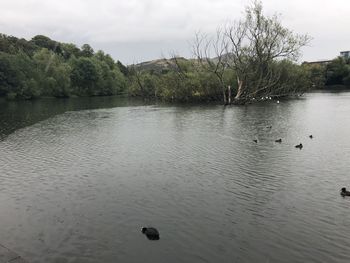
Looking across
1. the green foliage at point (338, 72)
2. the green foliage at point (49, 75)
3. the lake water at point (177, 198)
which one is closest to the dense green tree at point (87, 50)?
the green foliage at point (49, 75)

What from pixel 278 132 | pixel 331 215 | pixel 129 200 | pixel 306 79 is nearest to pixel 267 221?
pixel 331 215

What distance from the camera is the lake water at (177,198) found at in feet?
38.9

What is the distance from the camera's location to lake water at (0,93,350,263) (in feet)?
38.9

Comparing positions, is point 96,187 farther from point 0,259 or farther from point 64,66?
point 64,66

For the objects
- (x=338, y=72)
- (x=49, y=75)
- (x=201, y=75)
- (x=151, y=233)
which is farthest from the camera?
(x=338, y=72)

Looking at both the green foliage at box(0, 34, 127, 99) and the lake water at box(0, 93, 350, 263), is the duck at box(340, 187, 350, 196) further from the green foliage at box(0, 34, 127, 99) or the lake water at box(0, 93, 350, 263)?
the green foliage at box(0, 34, 127, 99)

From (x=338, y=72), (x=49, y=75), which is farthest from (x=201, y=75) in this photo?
(x=338, y=72)

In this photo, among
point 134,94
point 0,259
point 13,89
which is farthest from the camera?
point 134,94

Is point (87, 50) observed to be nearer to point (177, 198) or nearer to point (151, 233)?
point (177, 198)

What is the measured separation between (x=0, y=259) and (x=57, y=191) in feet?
25.4

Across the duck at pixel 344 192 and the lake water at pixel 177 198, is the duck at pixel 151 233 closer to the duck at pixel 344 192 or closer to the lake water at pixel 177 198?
the lake water at pixel 177 198

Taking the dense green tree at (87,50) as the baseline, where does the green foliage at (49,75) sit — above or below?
below

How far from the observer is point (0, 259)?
10.3 meters

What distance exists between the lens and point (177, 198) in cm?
1667
